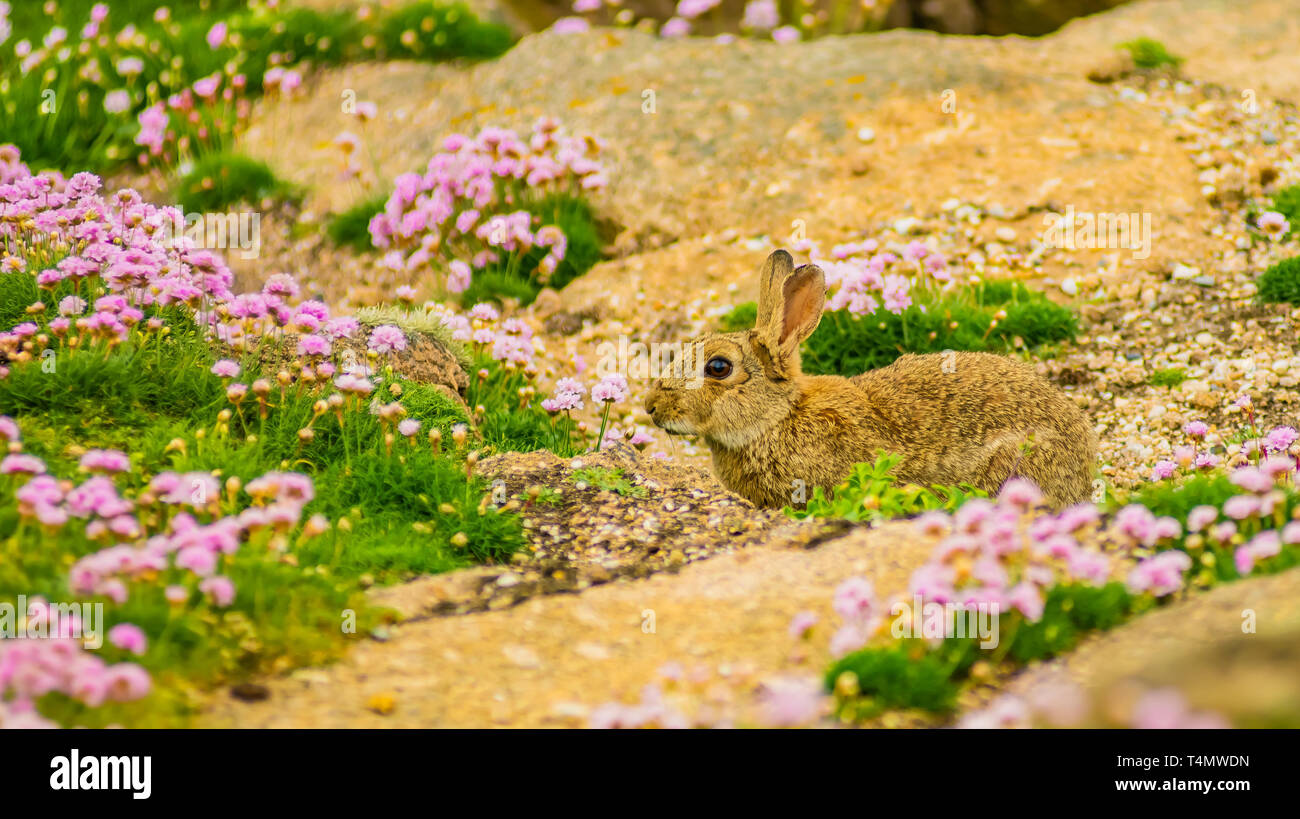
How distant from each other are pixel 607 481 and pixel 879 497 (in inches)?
61.8

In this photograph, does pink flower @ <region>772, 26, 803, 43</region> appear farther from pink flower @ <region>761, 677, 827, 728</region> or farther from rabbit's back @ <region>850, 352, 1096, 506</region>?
pink flower @ <region>761, 677, 827, 728</region>

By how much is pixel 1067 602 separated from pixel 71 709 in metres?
3.50

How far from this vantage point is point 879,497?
645 centimetres

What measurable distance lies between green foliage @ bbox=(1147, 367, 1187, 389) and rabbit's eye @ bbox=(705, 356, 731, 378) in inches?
133

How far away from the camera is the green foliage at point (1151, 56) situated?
44.0 ft

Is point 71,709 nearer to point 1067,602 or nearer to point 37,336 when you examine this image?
point 37,336

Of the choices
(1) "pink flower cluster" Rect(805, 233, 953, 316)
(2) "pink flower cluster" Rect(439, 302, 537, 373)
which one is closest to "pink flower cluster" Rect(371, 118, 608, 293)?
(2) "pink flower cluster" Rect(439, 302, 537, 373)

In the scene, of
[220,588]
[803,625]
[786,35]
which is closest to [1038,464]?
[803,625]

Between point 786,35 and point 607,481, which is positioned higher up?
point 786,35

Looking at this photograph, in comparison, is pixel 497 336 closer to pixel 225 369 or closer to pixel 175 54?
pixel 225 369

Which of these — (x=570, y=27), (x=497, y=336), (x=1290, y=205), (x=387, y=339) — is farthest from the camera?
(x=570, y=27)

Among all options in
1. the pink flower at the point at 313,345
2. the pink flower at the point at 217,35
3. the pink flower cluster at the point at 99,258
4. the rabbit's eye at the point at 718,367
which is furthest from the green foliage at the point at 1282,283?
the pink flower at the point at 217,35

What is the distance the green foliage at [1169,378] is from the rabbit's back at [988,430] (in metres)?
1.76

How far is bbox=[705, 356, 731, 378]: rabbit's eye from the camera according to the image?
7801 millimetres
